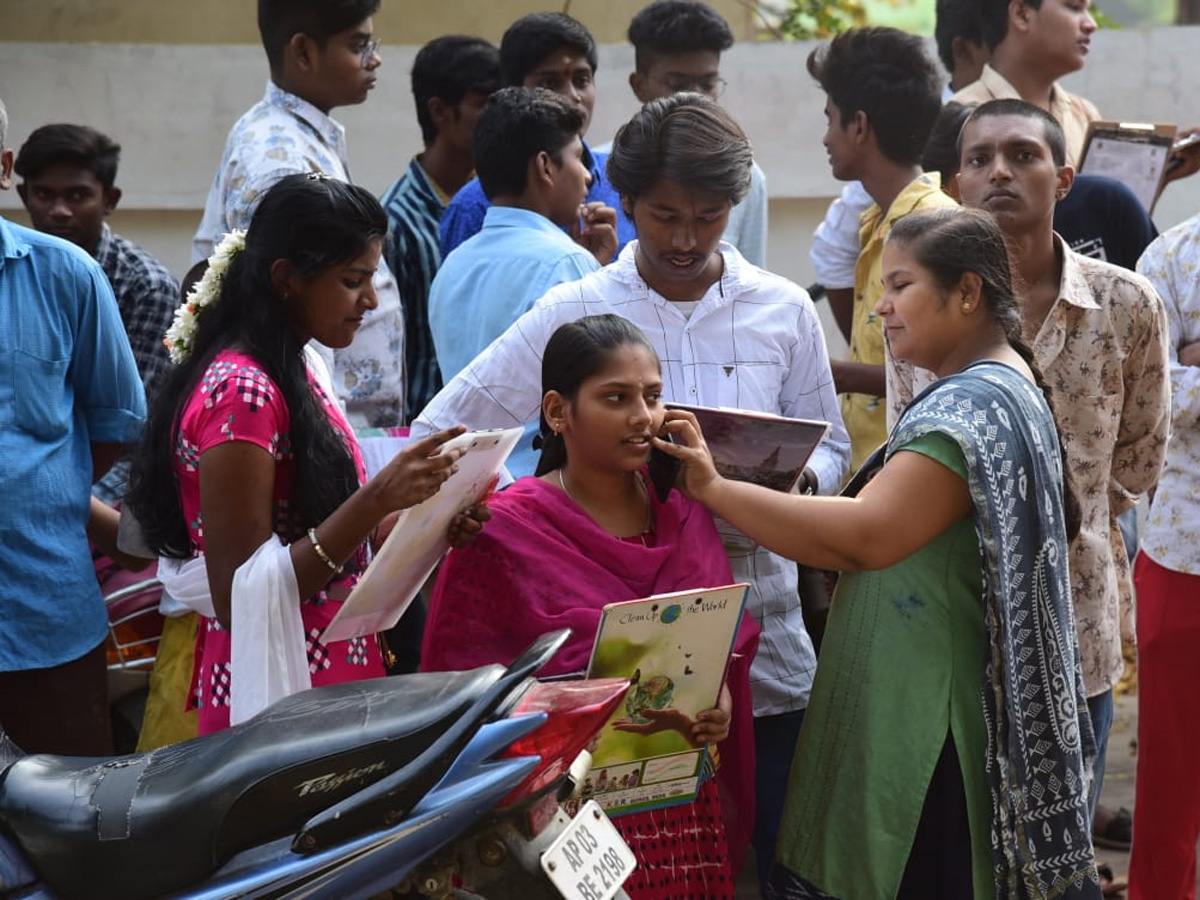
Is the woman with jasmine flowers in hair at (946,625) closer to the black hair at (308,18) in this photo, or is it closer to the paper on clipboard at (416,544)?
the paper on clipboard at (416,544)

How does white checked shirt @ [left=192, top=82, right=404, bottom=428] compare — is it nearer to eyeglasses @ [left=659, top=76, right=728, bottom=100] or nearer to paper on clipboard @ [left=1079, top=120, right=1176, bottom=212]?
eyeglasses @ [left=659, top=76, right=728, bottom=100]

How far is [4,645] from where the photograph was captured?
3.82 m

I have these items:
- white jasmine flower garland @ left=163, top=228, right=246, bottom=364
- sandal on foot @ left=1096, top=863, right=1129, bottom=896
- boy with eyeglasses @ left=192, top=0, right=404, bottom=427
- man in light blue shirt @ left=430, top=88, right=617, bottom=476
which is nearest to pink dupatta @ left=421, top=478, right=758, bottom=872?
white jasmine flower garland @ left=163, top=228, right=246, bottom=364

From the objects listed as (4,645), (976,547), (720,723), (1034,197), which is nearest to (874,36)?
(1034,197)

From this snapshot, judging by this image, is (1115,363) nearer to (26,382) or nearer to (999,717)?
(999,717)

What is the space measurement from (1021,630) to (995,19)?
3.56 m

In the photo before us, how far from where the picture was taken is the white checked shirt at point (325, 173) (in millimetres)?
4719

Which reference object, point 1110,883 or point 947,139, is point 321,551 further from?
point 947,139

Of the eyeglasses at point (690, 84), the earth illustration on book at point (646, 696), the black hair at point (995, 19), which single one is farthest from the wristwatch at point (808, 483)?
the black hair at point (995, 19)

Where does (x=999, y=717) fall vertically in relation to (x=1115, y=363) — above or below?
below

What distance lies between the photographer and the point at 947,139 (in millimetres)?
5641

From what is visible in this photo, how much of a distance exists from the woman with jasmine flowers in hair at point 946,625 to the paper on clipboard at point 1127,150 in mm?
2228

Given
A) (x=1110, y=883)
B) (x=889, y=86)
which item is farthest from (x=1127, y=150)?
(x=1110, y=883)

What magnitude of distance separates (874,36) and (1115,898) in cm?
269
